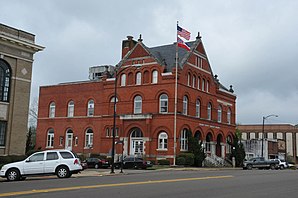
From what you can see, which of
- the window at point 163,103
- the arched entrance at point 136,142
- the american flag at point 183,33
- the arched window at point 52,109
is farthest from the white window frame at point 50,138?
the american flag at point 183,33

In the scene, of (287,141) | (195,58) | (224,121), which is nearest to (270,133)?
(287,141)

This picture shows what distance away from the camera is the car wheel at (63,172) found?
23.9 m

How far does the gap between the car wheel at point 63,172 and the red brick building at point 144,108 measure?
80.8ft

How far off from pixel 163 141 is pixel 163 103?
460 centimetres

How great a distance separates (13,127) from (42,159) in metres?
9.97

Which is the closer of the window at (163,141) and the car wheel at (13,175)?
the car wheel at (13,175)

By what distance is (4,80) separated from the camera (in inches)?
1265

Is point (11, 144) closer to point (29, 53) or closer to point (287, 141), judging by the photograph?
point (29, 53)

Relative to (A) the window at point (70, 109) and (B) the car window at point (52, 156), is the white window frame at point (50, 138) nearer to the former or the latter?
(A) the window at point (70, 109)

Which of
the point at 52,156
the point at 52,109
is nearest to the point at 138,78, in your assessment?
the point at 52,109

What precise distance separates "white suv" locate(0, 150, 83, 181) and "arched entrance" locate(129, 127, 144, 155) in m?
25.8

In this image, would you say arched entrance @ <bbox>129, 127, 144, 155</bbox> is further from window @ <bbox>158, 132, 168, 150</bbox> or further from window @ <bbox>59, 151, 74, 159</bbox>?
window @ <bbox>59, 151, 74, 159</bbox>

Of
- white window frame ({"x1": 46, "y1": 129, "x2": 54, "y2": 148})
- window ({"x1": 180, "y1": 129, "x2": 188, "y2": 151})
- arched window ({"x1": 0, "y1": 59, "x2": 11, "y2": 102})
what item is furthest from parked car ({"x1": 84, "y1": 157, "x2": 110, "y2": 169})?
white window frame ({"x1": 46, "y1": 129, "x2": 54, "y2": 148})

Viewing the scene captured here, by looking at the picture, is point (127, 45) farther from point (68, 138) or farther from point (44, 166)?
point (44, 166)
